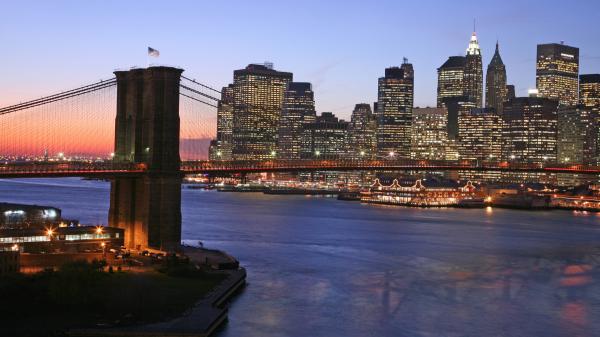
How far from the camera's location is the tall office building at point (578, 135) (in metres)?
172

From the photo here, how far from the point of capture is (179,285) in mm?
27375

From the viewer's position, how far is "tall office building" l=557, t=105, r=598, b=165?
564ft

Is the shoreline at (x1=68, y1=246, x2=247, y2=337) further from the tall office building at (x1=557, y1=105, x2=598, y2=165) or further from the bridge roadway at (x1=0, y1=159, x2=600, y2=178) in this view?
the tall office building at (x1=557, y1=105, x2=598, y2=165)

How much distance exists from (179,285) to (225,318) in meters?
3.33

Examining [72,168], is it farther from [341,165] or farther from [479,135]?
[479,135]

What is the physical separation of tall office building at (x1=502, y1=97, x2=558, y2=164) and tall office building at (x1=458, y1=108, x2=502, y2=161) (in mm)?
6504

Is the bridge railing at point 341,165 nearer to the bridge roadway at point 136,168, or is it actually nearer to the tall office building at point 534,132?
the bridge roadway at point 136,168

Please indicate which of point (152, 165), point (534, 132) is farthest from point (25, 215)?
point (534, 132)

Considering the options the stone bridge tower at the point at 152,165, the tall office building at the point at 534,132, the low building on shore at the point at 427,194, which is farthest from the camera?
the tall office building at the point at 534,132

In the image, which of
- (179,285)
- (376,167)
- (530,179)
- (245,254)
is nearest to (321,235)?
(376,167)

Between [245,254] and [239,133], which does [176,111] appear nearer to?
[245,254]

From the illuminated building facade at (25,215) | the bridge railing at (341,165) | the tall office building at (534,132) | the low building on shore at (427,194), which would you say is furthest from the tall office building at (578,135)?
the illuminated building facade at (25,215)

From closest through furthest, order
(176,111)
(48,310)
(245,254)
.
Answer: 1. (48,310)
2. (176,111)
3. (245,254)

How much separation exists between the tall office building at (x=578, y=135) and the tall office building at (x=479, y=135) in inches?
525
